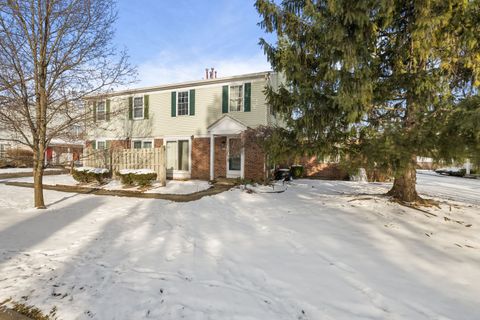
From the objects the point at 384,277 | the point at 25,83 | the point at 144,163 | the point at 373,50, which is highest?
the point at 373,50

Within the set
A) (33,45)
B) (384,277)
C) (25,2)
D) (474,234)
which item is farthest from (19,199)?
(474,234)

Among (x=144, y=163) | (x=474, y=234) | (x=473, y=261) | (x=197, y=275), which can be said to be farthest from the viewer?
(x=144, y=163)

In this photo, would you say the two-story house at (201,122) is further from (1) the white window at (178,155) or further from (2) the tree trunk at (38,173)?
(2) the tree trunk at (38,173)

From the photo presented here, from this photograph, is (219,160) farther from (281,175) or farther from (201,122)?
(281,175)

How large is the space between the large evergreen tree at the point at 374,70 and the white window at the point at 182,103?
7943 mm

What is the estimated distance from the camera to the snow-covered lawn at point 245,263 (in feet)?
8.29

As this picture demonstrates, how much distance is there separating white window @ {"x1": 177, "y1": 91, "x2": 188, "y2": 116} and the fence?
3.61 metres

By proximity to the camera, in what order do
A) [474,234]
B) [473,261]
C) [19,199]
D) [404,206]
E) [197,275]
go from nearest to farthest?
[197,275] → [473,261] → [474,234] → [404,206] → [19,199]

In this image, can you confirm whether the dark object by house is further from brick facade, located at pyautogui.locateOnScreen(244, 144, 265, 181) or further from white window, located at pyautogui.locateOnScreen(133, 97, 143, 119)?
white window, located at pyautogui.locateOnScreen(133, 97, 143, 119)

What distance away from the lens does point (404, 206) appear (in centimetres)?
660

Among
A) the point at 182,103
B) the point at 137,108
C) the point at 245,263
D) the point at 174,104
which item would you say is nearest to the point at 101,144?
the point at 137,108

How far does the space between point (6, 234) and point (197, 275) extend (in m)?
4.07

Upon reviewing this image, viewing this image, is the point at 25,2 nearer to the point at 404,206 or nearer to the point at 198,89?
the point at 198,89

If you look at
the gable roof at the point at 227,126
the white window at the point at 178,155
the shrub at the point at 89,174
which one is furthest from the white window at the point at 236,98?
the shrub at the point at 89,174
